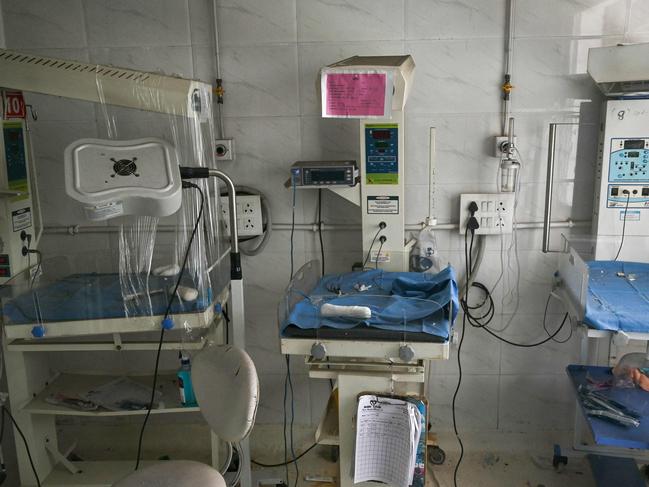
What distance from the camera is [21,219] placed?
7.80 ft

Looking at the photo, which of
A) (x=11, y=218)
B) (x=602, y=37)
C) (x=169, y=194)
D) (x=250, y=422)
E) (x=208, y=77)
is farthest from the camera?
(x=208, y=77)

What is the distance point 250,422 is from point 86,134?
1.51 metres

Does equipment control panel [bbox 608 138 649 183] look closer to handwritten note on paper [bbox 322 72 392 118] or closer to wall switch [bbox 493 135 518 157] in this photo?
wall switch [bbox 493 135 518 157]

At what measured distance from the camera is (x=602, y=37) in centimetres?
249

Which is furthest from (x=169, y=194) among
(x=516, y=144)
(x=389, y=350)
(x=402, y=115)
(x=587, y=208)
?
(x=587, y=208)

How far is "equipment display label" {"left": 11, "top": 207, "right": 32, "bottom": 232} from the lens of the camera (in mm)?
2336

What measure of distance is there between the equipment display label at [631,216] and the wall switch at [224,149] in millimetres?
1671

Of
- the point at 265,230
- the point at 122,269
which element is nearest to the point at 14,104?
the point at 122,269

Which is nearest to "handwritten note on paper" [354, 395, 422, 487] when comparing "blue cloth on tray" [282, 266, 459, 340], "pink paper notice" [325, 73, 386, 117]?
"blue cloth on tray" [282, 266, 459, 340]

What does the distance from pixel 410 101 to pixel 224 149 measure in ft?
2.74

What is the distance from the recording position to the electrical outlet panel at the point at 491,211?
263cm

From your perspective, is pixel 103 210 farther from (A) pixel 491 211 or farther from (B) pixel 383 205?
(A) pixel 491 211

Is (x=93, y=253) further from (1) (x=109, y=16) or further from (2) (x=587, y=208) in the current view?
(2) (x=587, y=208)

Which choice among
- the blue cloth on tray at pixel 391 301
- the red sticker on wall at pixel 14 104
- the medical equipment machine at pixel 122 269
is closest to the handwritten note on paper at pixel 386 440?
the blue cloth on tray at pixel 391 301
